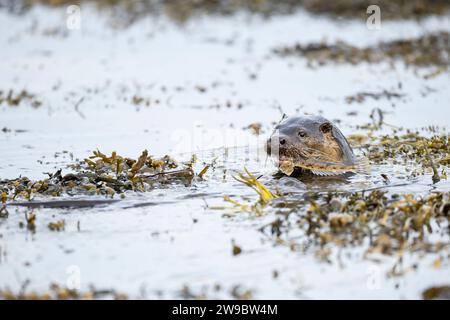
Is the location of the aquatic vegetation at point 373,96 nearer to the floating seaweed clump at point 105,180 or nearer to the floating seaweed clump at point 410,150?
the floating seaweed clump at point 410,150

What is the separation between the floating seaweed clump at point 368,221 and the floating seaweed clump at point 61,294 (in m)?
1.45

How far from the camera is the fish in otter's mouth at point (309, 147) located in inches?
302

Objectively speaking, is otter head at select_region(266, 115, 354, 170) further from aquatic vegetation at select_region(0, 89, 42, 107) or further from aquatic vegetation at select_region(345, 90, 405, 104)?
aquatic vegetation at select_region(0, 89, 42, 107)

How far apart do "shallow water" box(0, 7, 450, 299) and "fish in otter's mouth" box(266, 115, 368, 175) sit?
0.88ft

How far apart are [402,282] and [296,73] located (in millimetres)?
10015

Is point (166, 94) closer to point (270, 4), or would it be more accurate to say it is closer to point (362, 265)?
point (362, 265)

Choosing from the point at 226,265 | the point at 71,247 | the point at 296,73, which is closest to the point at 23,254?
the point at 71,247

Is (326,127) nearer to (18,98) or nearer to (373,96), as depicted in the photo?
(373,96)

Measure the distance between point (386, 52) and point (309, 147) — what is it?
931 centimetres

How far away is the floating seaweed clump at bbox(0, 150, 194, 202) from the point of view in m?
7.15

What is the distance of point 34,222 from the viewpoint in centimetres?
627

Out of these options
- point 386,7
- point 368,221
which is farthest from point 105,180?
point 386,7

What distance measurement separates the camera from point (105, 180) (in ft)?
24.1

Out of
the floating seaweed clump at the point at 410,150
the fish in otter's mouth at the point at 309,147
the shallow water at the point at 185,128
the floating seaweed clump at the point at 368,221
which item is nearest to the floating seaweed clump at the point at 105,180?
the shallow water at the point at 185,128
